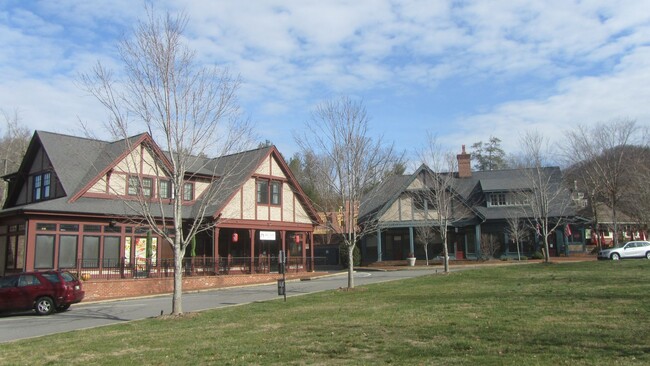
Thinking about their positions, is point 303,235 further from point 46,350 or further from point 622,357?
point 622,357

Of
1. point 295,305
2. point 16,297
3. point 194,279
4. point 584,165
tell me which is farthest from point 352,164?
point 584,165

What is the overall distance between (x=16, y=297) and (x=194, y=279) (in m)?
10.0

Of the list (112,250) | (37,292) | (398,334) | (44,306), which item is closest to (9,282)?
(37,292)

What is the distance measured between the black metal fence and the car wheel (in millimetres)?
5585

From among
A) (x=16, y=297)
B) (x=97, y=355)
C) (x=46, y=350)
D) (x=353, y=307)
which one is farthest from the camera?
(x=16, y=297)

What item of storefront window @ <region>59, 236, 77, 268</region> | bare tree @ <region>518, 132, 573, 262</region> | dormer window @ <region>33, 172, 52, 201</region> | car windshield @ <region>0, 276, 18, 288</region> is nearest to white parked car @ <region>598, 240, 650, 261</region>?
bare tree @ <region>518, 132, 573, 262</region>

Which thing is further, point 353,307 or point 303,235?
point 303,235

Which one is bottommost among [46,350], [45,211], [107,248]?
[46,350]

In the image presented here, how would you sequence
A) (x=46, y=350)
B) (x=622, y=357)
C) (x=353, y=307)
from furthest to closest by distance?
(x=353, y=307)
(x=46, y=350)
(x=622, y=357)

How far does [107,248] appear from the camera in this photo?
27.4m

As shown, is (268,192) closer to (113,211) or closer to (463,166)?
(113,211)

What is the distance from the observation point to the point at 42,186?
28.8 m

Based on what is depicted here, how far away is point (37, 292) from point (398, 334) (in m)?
15.0

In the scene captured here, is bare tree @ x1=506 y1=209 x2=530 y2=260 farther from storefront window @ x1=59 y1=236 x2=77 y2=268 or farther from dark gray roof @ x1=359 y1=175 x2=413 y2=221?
storefront window @ x1=59 y1=236 x2=77 y2=268
